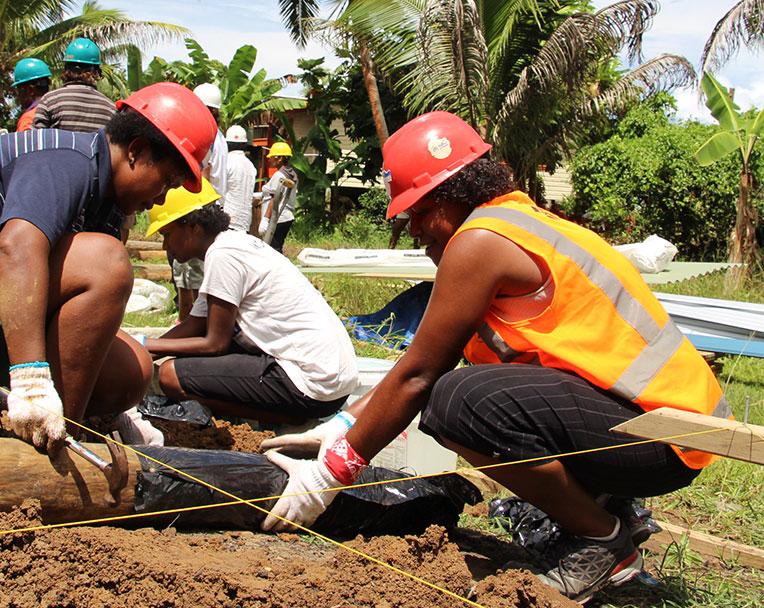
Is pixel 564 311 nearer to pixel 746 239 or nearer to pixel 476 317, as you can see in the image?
pixel 476 317

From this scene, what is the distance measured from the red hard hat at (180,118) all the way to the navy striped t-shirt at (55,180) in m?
0.17

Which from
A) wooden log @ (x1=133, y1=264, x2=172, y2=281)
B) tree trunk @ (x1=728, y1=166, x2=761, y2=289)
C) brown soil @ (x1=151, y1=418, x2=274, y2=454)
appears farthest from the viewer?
tree trunk @ (x1=728, y1=166, x2=761, y2=289)

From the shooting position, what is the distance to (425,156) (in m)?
2.66

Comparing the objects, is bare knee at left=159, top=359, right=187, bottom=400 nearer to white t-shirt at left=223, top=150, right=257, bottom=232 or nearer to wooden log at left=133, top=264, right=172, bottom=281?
white t-shirt at left=223, top=150, right=257, bottom=232

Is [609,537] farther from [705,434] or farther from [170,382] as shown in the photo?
[170,382]

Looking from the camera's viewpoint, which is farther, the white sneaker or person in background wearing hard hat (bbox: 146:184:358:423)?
person in background wearing hard hat (bbox: 146:184:358:423)

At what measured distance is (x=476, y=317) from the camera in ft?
8.02

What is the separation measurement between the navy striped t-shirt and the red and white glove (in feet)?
3.44

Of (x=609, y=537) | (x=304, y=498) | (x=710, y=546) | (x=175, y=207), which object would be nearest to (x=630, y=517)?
(x=609, y=537)

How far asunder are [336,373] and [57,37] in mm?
16206

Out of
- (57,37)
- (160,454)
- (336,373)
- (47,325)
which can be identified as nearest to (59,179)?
(47,325)

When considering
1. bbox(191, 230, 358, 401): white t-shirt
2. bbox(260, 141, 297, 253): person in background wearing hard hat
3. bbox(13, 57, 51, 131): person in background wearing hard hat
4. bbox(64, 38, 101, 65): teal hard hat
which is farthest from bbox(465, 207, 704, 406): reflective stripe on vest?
bbox(260, 141, 297, 253): person in background wearing hard hat

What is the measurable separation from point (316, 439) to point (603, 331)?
1128 mm

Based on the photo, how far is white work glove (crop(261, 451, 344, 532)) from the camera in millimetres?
2719
